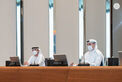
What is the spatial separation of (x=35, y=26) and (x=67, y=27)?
1.14 metres

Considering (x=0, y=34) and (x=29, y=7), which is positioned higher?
(x=29, y=7)

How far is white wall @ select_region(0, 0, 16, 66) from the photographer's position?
856cm

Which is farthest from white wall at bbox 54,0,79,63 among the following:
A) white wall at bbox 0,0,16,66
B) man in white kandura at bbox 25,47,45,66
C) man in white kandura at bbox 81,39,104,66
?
man in white kandura at bbox 81,39,104,66

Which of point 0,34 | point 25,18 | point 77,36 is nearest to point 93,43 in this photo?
point 77,36

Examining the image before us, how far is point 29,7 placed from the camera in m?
8.42

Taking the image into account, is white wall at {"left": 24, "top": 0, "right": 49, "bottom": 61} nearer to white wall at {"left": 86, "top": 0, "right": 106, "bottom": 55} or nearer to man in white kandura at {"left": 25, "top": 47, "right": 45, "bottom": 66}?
man in white kandura at {"left": 25, "top": 47, "right": 45, "bottom": 66}

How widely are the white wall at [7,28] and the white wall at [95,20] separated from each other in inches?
104

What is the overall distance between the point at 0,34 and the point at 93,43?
3885mm
